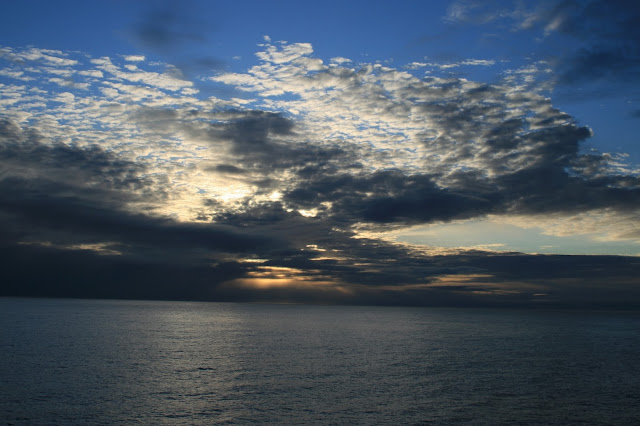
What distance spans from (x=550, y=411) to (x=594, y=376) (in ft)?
77.8

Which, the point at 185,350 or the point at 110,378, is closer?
the point at 110,378

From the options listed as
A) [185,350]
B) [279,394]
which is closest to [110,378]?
[279,394]

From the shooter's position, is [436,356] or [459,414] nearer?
[459,414]

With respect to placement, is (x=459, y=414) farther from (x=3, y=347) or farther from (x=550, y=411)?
(x=3, y=347)

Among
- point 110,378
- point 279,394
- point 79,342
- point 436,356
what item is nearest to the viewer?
point 279,394

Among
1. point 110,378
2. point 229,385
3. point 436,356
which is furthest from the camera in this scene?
point 436,356

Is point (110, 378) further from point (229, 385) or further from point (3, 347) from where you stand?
point (3, 347)

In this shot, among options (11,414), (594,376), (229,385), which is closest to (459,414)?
(229,385)

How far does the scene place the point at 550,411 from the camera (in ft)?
122

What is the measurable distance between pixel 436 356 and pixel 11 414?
57.2 meters

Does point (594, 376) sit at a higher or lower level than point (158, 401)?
lower

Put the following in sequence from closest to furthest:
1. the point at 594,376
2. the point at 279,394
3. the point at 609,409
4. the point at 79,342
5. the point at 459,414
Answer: the point at 459,414
the point at 609,409
the point at 279,394
the point at 594,376
the point at 79,342

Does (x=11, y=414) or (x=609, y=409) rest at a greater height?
(x=11, y=414)

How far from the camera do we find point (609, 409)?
38500mm
